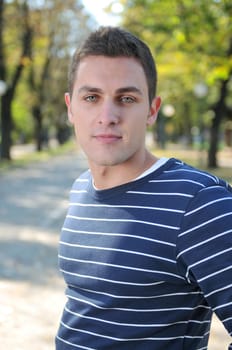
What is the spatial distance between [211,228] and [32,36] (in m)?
30.0

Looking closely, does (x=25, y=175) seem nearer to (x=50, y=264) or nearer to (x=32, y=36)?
(x=32, y=36)

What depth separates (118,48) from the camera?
1818mm

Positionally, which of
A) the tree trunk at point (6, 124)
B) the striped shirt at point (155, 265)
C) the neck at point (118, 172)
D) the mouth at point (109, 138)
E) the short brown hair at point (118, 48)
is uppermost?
the short brown hair at point (118, 48)

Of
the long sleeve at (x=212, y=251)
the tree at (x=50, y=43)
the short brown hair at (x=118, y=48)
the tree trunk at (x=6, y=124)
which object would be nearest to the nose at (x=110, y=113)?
the short brown hair at (x=118, y=48)

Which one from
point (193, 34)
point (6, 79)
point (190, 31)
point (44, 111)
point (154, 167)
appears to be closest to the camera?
point (154, 167)

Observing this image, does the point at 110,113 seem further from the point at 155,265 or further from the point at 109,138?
the point at 155,265

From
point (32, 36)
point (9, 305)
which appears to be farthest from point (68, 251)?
point (32, 36)

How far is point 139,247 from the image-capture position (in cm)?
171

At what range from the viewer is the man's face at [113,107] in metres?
1.82

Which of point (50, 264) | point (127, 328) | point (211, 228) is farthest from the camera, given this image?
point (50, 264)

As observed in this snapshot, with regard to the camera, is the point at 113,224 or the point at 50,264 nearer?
the point at 113,224

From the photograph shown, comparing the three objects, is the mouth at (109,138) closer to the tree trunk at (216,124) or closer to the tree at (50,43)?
the tree trunk at (216,124)

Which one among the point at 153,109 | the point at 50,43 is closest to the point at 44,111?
the point at 50,43

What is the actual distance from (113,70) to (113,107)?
0.11 m
